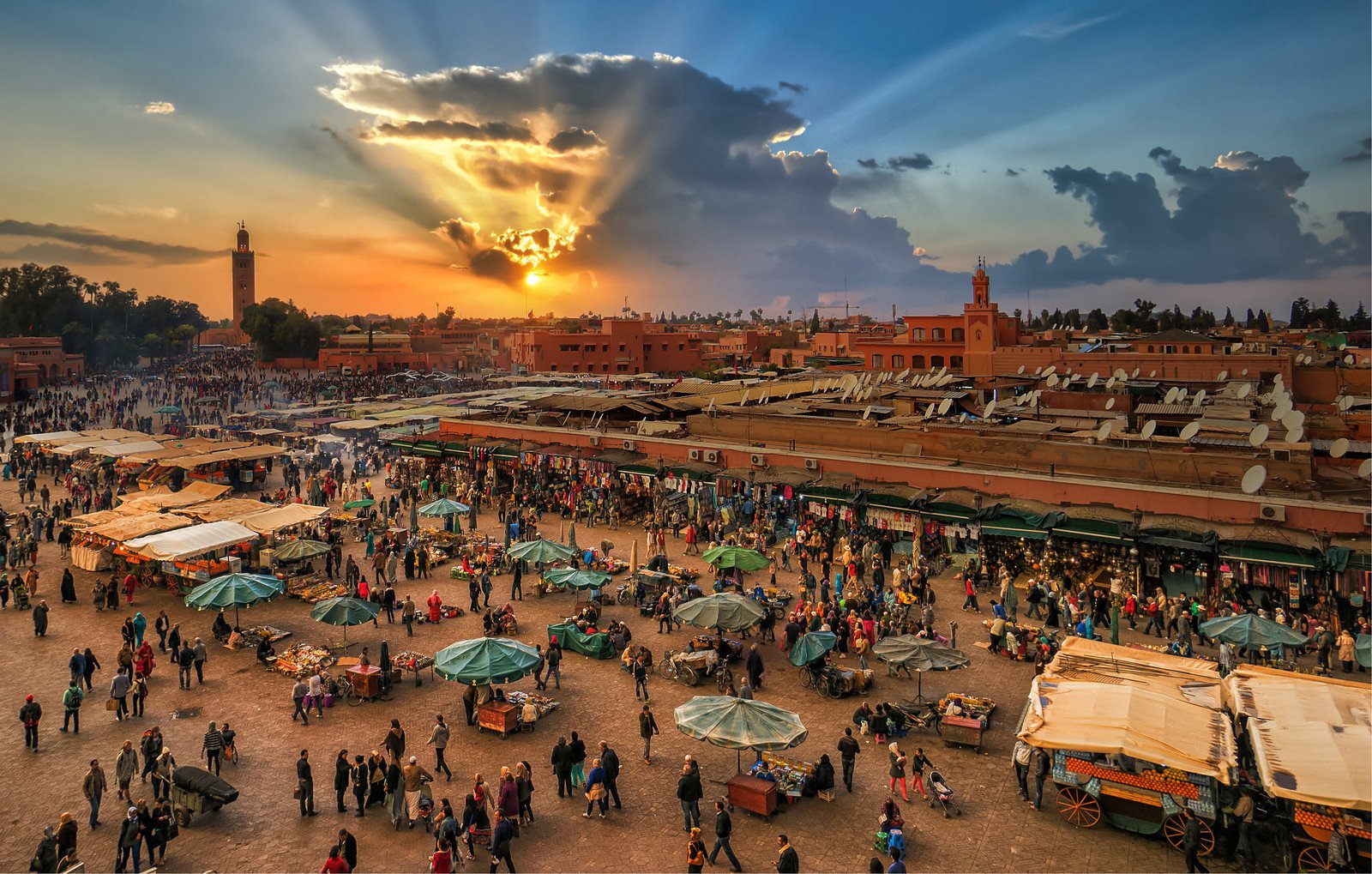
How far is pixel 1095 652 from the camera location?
12242 mm

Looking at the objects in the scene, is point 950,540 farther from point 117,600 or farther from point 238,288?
point 238,288

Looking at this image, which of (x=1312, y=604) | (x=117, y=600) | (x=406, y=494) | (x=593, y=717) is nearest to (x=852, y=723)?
(x=593, y=717)

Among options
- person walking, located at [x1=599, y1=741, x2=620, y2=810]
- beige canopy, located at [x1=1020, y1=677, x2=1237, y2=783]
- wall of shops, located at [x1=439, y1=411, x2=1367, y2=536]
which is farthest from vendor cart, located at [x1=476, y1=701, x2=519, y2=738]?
wall of shops, located at [x1=439, y1=411, x2=1367, y2=536]

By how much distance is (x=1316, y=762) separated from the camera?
9.22 metres

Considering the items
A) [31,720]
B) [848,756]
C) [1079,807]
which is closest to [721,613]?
[848,756]

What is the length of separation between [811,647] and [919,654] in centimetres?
186

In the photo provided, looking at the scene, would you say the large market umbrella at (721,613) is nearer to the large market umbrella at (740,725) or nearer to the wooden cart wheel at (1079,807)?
the large market umbrella at (740,725)

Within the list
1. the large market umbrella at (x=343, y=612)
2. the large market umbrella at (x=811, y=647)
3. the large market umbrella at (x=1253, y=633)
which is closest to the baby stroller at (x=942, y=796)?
the large market umbrella at (x=811, y=647)

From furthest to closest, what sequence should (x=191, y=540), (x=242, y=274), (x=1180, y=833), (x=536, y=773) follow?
(x=242, y=274) < (x=191, y=540) < (x=536, y=773) < (x=1180, y=833)

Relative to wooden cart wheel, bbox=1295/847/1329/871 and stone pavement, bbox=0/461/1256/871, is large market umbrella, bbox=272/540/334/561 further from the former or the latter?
wooden cart wheel, bbox=1295/847/1329/871

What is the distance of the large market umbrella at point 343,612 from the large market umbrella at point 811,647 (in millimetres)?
8054

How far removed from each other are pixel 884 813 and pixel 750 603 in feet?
19.8

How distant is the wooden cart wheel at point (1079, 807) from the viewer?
10289 millimetres

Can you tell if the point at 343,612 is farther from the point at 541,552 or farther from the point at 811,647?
the point at 811,647
